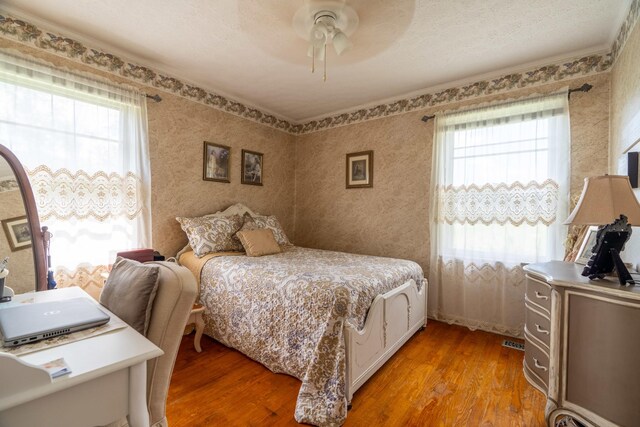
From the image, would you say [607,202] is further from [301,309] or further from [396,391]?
[301,309]

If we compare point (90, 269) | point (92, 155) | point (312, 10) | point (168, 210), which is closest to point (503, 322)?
point (312, 10)

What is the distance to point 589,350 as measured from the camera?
54.1 inches

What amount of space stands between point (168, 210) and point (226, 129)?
1203 mm

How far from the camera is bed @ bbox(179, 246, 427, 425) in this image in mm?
1729

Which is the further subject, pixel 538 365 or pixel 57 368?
pixel 538 365

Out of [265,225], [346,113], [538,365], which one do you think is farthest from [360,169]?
[538,365]

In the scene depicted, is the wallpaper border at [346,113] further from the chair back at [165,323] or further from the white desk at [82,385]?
the white desk at [82,385]

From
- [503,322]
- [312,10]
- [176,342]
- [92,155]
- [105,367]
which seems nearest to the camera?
[105,367]

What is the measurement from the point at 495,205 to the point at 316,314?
6.84ft

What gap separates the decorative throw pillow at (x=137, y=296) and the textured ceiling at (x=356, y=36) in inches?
69.4

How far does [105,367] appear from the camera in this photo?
75 cm

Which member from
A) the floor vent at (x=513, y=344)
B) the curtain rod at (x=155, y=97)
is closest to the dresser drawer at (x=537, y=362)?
the floor vent at (x=513, y=344)

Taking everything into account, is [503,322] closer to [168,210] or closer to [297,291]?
[297,291]

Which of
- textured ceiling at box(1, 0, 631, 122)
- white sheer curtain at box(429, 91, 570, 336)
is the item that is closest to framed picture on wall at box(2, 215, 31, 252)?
textured ceiling at box(1, 0, 631, 122)
